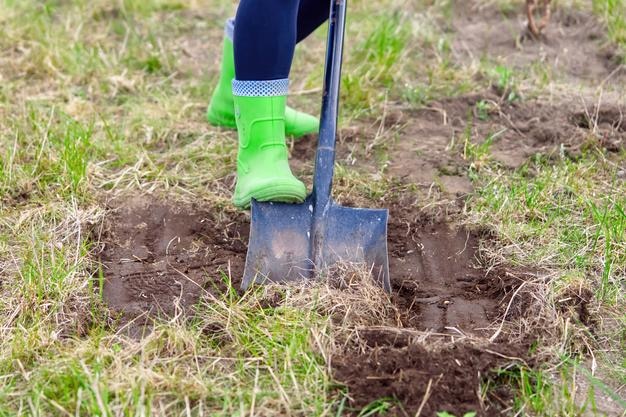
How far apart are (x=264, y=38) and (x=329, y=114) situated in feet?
0.91

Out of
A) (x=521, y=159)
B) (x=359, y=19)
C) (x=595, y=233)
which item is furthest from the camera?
(x=359, y=19)

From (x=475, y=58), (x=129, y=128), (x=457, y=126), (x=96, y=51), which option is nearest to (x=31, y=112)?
(x=129, y=128)

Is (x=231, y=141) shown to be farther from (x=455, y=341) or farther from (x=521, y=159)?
(x=455, y=341)

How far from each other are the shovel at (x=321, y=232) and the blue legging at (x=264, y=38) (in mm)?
127

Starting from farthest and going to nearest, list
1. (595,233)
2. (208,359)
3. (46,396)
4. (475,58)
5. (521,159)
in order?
(475,58) < (521,159) < (595,233) < (208,359) < (46,396)

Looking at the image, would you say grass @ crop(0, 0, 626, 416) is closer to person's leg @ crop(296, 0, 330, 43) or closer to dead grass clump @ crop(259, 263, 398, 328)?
dead grass clump @ crop(259, 263, 398, 328)

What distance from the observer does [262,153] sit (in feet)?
8.67

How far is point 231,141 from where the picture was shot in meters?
3.32

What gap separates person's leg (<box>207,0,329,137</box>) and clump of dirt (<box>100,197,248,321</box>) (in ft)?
1.57

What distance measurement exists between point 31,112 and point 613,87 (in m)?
2.30

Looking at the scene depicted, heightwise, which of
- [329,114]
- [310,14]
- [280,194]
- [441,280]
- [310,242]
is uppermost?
[310,14]

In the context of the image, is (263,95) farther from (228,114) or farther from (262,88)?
(228,114)

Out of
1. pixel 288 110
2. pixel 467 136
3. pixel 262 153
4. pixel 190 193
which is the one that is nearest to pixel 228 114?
pixel 288 110

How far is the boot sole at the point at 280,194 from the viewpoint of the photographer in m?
2.50
